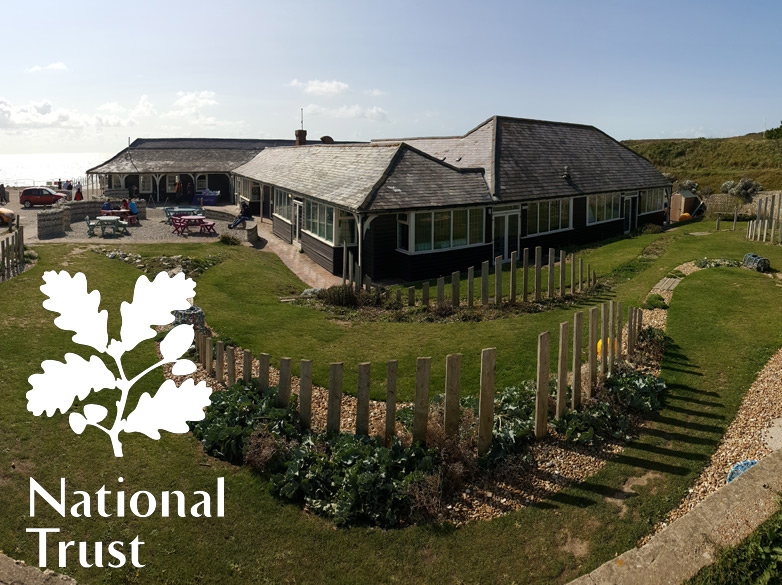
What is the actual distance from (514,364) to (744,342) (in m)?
5.19

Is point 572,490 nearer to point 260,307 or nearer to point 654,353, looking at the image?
point 654,353

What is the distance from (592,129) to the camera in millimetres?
36594

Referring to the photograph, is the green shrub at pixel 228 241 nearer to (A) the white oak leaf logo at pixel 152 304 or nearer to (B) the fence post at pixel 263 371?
(B) the fence post at pixel 263 371

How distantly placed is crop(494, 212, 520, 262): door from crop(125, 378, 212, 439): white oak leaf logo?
17.7 m

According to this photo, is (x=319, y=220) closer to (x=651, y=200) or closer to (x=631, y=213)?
(x=631, y=213)

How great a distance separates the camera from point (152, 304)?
314 inches

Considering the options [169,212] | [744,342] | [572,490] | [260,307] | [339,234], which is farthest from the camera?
[169,212]

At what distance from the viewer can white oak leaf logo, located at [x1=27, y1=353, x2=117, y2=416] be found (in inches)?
329

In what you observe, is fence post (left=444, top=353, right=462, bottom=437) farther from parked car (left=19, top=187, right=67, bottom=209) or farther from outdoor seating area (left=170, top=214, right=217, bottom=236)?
parked car (left=19, top=187, right=67, bottom=209)

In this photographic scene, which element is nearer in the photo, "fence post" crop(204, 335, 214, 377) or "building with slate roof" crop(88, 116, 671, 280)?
"fence post" crop(204, 335, 214, 377)

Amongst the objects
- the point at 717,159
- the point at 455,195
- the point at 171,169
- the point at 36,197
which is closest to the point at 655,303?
the point at 455,195

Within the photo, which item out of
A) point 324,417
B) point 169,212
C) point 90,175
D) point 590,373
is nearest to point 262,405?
point 324,417

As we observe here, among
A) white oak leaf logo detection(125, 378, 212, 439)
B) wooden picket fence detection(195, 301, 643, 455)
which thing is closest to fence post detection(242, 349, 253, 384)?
wooden picket fence detection(195, 301, 643, 455)

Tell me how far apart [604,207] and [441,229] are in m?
13.0
